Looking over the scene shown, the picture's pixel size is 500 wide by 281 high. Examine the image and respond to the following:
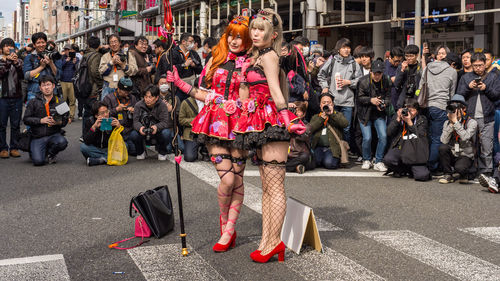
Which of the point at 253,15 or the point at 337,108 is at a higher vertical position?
the point at 253,15

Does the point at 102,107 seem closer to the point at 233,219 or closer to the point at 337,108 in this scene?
the point at 337,108

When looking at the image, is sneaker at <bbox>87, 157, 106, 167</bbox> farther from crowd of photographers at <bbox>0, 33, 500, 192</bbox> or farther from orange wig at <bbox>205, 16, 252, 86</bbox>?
orange wig at <bbox>205, 16, 252, 86</bbox>

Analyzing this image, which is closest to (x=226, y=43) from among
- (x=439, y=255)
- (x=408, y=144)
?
(x=439, y=255)

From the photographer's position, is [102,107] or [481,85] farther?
[102,107]

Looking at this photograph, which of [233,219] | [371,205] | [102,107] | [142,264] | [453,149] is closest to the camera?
[142,264]

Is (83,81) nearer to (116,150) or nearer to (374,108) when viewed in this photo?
(116,150)

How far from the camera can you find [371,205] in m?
7.22

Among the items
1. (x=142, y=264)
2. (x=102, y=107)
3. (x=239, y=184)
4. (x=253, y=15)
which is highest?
(x=253, y=15)

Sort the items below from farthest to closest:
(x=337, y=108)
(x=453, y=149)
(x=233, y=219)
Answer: (x=337, y=108) < (x=453, y=149) < (x=233, y=219)

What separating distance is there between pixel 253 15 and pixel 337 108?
6200 millimetres

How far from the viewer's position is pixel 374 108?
34.0ft

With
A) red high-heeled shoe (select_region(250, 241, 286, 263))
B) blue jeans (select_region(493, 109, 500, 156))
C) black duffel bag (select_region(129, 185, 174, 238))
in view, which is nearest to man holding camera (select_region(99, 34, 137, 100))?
black duffel bag (select_region(129, 185, 174, 238))

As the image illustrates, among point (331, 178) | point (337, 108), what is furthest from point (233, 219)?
point (337, 108)

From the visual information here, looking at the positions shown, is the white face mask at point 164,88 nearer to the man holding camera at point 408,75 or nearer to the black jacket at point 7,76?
the black jacket at point 7,76
